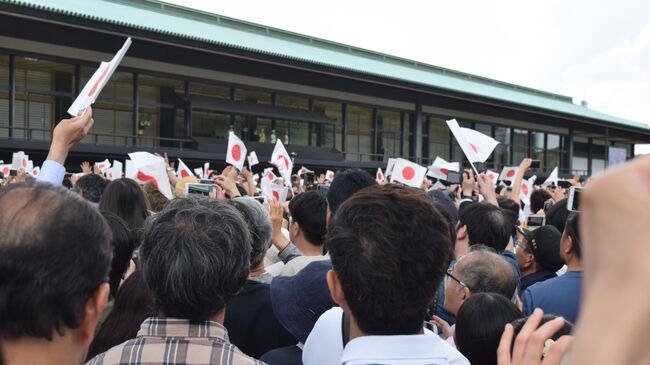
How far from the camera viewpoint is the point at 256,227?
8.45ft

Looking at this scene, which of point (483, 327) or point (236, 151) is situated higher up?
point (236, 151)

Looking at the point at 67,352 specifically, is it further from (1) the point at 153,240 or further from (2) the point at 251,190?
(2) the point at 251,190

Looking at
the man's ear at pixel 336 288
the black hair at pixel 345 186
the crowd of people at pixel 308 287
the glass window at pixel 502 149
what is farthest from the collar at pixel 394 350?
the glass window at pixel 502 149

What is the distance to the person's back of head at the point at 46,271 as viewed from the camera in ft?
3.56

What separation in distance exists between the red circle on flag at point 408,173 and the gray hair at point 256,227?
472cm

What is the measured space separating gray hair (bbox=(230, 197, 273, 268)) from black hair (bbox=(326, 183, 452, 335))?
3.60ft

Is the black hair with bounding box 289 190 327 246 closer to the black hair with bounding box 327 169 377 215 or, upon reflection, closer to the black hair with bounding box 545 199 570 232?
the black hair with bounding box 327 169 377 215

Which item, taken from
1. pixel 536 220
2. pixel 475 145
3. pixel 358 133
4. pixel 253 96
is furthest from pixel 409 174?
pixel 358 133

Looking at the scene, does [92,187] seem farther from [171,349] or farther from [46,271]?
[46,271]

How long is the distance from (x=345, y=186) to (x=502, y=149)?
84.3ft

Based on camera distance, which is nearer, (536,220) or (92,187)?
(92,187)

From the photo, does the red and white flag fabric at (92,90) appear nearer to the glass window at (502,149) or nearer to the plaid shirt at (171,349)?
the plaid shirt at (171,349)

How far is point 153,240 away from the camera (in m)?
1.74

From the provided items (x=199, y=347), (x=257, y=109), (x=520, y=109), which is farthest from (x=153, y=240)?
(x=520, y=109)
